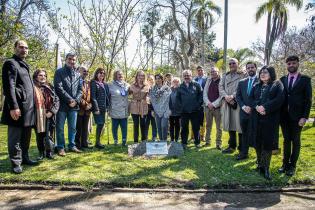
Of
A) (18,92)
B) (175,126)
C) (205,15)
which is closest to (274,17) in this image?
(205,15)

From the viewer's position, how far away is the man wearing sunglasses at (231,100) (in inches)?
280

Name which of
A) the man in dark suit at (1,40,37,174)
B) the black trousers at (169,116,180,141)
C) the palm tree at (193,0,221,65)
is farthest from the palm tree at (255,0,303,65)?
the man in dark suit at (1,40,37,174)

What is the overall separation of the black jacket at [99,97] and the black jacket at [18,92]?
73.0 inches

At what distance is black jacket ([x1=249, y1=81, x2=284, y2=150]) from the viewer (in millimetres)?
5301

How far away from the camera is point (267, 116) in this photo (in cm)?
537

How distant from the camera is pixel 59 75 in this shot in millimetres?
6602

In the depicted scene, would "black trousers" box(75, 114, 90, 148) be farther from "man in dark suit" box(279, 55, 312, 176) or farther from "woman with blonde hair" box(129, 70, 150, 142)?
"man in dark suit" box(279, 55, 312, 176)

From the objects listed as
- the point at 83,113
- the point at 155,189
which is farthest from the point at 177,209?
the point at 83,113

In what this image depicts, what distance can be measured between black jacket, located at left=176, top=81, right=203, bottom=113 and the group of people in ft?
0.08

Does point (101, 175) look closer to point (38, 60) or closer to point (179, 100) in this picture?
point (179, 100)

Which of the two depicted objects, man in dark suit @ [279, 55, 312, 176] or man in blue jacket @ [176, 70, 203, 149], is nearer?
man in dark suit @ [279, 55, 312, 176]

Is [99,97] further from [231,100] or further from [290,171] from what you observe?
[290,171]

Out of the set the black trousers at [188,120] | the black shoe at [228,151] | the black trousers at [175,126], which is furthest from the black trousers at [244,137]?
the black trousers at [175,126]

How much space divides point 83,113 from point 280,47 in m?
23.9
